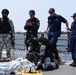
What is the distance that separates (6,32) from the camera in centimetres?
841

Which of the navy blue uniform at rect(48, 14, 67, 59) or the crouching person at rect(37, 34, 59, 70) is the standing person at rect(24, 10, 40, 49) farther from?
the crouching person at rect(37, 34, 59, 70)

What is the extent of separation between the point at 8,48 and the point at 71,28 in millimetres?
1656

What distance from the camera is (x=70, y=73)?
7230 mm

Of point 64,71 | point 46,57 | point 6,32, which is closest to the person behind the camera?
point 64,71

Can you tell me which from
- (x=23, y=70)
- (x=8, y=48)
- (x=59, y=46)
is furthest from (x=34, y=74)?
(x=59, y=46)

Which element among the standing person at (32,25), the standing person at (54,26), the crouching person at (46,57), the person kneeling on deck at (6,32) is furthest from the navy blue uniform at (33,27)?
the crouching person at (46,57)

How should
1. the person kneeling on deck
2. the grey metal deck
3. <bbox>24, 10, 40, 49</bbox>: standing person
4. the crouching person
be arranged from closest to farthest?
the grey metal deck
the crouching person
the person kneeling on deck
<bbox>24, 10, 40, 49</bbox>: standing person

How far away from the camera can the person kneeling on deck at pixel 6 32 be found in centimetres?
834

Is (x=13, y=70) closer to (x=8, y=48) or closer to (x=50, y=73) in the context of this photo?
(x=50, y=73)

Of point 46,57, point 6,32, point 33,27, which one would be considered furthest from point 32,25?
point 46,57

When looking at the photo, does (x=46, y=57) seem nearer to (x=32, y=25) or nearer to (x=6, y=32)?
(x=32, y=25)

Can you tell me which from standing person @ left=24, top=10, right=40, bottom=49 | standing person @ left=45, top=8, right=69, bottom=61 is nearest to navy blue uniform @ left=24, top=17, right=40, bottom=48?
standing person @ left=24, top=10, right=40, bottom=49

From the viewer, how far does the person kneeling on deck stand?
8.34 meters

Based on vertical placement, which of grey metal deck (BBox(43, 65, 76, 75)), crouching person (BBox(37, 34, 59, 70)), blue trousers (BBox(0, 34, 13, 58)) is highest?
blue trousers (BBox(0, 34, 13, 58))
